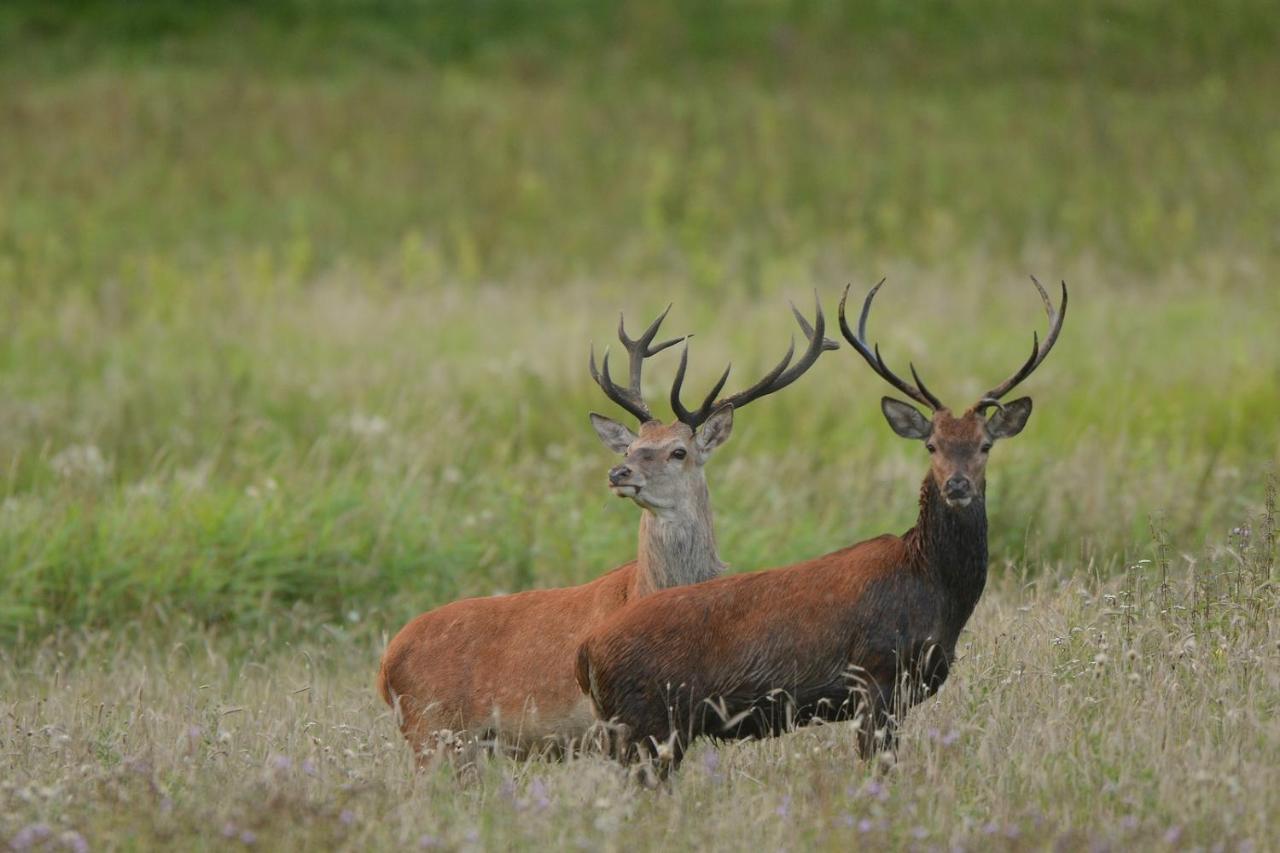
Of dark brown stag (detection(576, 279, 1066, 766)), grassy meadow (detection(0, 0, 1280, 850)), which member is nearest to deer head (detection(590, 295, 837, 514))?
dark brown stag (detection(576, 279, 1066, 766))

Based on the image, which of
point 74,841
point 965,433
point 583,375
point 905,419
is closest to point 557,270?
point 583,375

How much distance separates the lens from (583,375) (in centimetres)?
1338

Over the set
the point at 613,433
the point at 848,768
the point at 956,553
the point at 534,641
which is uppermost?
the point at 613,433

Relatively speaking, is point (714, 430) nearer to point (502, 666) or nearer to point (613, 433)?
point (613, 433)

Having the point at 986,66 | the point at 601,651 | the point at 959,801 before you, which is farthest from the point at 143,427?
the point at 986,66

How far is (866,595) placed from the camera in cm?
591

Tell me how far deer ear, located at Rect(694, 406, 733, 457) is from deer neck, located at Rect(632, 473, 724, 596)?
0.19m

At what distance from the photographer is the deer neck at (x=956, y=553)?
5.94 meters

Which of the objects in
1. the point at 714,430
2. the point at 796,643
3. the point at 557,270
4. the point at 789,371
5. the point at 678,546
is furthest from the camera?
the point at 557,270

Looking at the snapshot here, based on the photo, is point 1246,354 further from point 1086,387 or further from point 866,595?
point 866,595

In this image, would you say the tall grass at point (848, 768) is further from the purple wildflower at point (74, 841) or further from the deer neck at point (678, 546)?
the deer neck at point (678, 546)

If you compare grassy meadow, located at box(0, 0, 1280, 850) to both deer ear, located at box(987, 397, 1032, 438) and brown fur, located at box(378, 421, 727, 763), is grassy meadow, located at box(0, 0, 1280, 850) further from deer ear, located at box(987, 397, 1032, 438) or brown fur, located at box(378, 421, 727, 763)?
deer ear, located at box(987, 397, 1032, 438)

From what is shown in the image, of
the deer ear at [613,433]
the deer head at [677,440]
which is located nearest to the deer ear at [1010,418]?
the deer head at [677,440]

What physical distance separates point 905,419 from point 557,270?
45.8 ft
